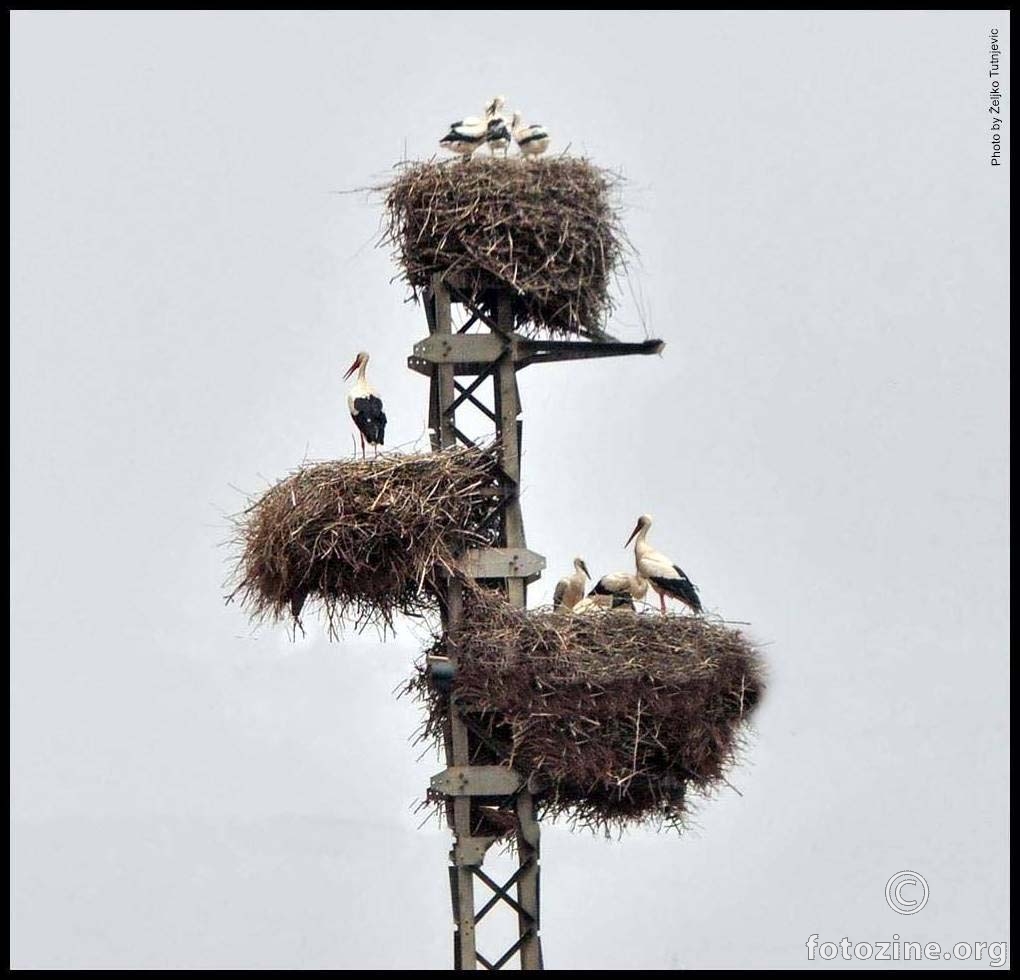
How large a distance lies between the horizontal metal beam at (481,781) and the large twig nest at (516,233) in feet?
7.79

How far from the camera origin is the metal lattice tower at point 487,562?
47.9 ft

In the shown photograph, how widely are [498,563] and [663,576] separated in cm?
99

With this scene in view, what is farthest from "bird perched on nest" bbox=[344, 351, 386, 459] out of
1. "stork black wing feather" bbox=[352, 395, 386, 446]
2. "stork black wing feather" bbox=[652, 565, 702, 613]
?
"stork black wing feather" bbox=[652, 565, 702, 613]

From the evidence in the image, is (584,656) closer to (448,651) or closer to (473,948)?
(448,651)

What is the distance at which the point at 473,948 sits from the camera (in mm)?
14633

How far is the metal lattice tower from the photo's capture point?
14.6 m

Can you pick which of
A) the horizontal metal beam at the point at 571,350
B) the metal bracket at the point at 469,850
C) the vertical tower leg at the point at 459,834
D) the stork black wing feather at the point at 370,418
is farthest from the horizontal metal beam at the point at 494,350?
the metal bracket at the point at 469,850

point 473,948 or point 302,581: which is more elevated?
point 302,581

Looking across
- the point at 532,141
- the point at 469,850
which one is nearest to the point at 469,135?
the point at 532,141

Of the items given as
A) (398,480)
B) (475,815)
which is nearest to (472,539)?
(398,480)

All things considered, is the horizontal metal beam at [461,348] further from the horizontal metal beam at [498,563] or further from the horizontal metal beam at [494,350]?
the horizontal metal beam at [498,563]

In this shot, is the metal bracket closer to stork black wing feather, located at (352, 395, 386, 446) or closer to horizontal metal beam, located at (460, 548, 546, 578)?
horizontal metal beam, located at (460, 548, 546, 578)

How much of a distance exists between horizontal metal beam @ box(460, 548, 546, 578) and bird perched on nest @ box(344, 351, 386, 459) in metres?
0.80

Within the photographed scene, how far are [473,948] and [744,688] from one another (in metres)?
1.95
